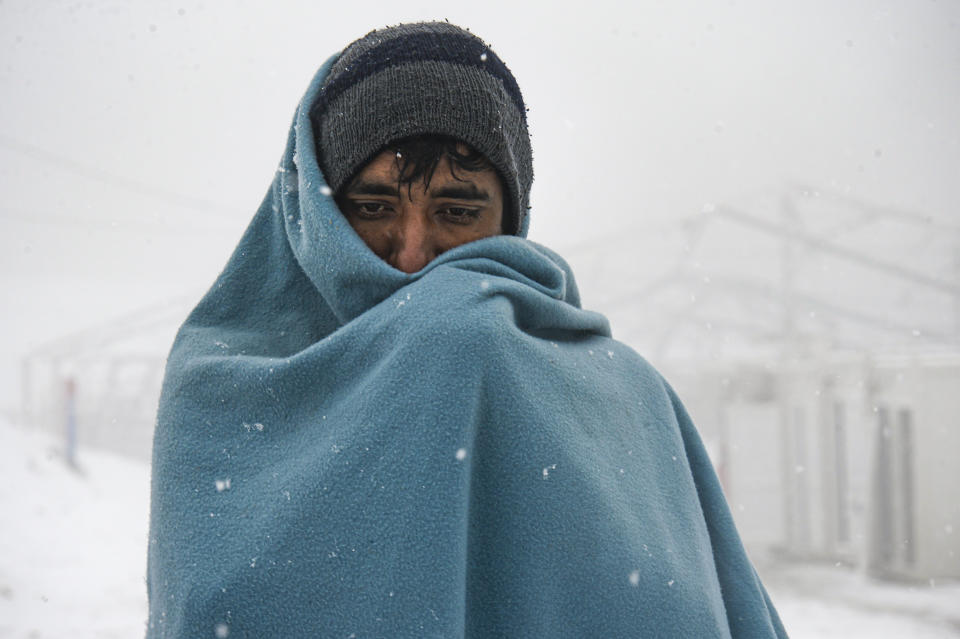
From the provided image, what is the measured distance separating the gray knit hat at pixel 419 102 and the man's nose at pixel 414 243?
8 cm

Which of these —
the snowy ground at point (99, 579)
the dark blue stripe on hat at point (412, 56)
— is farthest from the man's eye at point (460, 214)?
the snowy ground at point (99, 579)

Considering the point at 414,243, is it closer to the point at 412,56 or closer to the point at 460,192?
the point at 460,192

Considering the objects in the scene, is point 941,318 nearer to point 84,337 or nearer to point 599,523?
point 599,523

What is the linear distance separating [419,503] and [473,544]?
8 centimetres

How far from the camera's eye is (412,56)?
84 centimetres

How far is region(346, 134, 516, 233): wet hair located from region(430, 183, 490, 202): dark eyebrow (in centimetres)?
1

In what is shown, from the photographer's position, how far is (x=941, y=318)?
253 inches

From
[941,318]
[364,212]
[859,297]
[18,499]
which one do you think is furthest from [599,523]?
[859,297]

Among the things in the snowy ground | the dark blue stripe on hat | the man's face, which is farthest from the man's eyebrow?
the snowy ground

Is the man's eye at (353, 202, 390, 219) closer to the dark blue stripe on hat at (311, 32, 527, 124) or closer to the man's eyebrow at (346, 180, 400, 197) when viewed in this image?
the man's eyebrow at (346, 180, 400, 197)

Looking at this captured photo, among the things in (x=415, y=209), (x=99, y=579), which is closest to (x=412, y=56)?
(x=415, y=209)

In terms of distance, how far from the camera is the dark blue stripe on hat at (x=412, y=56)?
0.84 m

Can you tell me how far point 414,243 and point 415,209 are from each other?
0.04m

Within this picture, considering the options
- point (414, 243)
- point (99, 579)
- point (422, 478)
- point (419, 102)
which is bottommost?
point (99, 579)
